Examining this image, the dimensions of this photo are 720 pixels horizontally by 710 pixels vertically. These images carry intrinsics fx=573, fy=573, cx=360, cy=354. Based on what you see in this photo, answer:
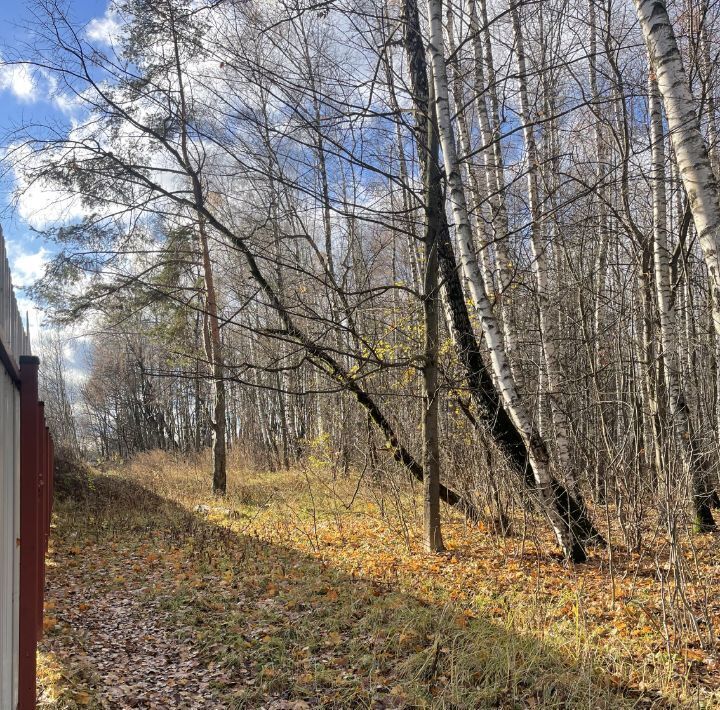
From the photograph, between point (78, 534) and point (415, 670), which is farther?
point (78, 534)

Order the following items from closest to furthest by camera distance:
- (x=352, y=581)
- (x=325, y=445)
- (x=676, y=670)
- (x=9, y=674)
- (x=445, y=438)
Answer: (x=9, y=674) < (x=676, y=670) < (x=352, y=581) < (x=445, y=438) < (x=325, y=445)

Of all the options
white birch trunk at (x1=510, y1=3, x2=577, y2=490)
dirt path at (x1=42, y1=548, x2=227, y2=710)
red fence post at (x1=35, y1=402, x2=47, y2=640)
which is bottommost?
dirt path at (x1=42, y1=548, x2=227, y2=710)

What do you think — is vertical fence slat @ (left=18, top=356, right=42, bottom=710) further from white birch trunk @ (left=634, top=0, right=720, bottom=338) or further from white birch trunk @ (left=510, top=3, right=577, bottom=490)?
white birch trunk @ (left=510, top=3, right=577, bottom=490)

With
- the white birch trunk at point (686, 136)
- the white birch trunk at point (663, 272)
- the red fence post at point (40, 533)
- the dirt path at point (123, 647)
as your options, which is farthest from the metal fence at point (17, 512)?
the white birch trunk at point (663, 272)

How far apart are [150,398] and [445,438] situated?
1147 inches

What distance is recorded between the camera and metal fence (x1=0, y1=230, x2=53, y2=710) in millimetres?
2516

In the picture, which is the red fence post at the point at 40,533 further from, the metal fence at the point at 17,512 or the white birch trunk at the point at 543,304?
the white birch trunk at the point at 543,304

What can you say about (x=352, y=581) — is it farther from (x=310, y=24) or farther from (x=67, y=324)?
(x=310, y=24)

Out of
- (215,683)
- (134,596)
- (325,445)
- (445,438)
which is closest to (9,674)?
(215,683)

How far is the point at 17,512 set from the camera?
2912mm

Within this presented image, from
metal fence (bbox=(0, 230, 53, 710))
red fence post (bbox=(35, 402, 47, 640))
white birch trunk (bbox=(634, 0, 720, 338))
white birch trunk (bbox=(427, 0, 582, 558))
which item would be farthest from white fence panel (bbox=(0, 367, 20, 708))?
white birch trunk (bbox=(427, 0, 582, 558))

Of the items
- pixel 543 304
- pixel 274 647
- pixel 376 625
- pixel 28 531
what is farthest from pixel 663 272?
pixel 28 531

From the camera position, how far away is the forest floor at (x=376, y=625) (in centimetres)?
369

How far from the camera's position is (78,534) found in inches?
365
